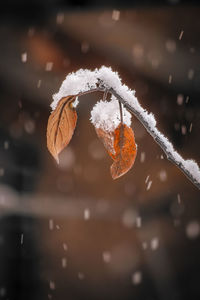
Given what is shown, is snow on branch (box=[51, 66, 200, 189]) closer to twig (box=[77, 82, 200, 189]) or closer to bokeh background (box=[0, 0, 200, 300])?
twig (box=[77, 82, 200, 189])

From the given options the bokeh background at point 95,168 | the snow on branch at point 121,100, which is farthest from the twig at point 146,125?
the bokeh background at point 95,168

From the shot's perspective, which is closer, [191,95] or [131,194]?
[191,95]

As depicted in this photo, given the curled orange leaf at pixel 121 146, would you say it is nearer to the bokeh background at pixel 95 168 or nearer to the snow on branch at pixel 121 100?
the snow on branch at pixel 121 100

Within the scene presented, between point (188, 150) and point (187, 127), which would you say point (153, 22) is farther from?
point (188, 150)

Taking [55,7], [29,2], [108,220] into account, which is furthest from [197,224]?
[29,2]

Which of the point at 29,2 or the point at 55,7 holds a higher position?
the point at 29,2

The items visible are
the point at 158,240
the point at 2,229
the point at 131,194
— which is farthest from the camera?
the point at 2,229
